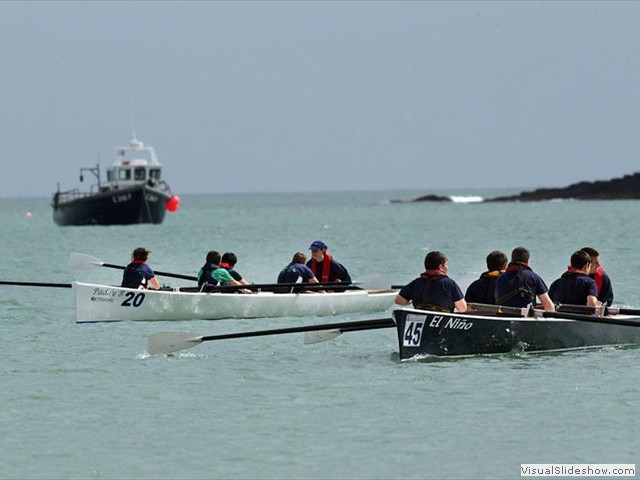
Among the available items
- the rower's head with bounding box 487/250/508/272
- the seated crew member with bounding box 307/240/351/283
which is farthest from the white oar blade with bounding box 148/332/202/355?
the seated crew member with bounding box 307/240/351/283

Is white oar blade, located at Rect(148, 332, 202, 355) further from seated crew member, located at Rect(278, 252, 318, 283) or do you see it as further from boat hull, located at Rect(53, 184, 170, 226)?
boat hull, located at Rect(53, 184, 170, 226)

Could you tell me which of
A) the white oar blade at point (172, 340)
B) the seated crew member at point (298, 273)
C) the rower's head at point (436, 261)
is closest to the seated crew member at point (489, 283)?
the rower's head at point (436, 261)

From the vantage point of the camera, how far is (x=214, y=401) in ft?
50.5

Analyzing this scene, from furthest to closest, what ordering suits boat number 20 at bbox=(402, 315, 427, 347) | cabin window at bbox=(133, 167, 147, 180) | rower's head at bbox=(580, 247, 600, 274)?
cabin window at bbox=(133, 167, 147, 180) < rower's head at bbox=(580, 247, 600, 274) < boat number 20 at bbox=(402, 315, 427, 347)

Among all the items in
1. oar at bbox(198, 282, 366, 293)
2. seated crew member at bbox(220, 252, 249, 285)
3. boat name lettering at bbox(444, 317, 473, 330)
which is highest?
seated crew member at bbox(220, 252, 249, 285)

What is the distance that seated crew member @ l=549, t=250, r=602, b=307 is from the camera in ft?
60.2

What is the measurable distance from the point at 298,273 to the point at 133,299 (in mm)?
3077

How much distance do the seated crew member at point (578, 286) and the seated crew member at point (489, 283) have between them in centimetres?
92

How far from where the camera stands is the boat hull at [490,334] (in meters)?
17.0

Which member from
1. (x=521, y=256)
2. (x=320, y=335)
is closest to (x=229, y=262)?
(x=320, y=335)

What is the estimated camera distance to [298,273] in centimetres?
2409

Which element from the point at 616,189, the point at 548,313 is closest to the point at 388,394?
the point at 548,313

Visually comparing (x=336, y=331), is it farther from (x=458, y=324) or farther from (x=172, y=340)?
(x=172, y=340)

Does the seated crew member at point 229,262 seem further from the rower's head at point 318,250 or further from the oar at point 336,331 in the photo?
the oar at point 336,331
